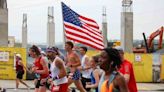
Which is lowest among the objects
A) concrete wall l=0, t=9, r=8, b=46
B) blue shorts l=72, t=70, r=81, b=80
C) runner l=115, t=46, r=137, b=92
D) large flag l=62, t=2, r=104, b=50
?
blue shorts l=72, t=70, r=81, b=80

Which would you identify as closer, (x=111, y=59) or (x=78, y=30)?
(x=111, y=59)

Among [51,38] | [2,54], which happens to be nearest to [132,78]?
[2,54]

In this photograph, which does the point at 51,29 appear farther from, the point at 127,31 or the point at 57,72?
the point at 57,72

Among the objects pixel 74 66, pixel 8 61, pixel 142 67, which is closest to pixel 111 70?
pixel 74 66

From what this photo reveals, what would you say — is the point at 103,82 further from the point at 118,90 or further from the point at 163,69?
the point at 163,69

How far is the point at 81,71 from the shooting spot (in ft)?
41.3

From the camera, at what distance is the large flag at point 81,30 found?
1381 centimetres

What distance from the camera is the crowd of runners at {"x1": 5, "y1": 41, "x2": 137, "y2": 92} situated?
205 inches

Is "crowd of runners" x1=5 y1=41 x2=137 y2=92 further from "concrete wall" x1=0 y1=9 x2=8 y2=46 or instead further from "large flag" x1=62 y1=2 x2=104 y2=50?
"concrete wall" x1=0 y1=9 x2=8 y2=46

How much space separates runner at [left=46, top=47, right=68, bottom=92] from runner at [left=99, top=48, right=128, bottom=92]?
5.16 meters

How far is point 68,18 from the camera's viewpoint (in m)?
14.4

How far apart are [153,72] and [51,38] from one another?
80.9ft

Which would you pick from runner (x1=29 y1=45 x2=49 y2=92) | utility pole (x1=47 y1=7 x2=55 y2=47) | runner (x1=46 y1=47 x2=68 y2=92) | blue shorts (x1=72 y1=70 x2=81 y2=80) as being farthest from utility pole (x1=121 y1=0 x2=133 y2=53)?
runner (x1=46 y1=47 x2=68 y2=92)

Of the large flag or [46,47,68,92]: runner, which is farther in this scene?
the large flag
